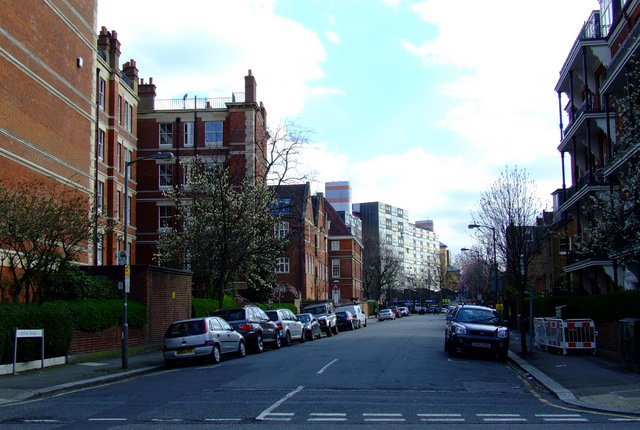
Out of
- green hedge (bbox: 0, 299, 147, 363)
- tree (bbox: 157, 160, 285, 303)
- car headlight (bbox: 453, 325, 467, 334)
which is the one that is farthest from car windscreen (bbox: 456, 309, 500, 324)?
tree (bbox: 157, 160, 285, 303)

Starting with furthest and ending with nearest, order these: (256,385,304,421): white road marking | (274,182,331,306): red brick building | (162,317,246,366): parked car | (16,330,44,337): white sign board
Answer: (274,182,331,306): red brick building
(162,317,246,366): parked car
(16,330,44,337): white sign board
(256,385,304,421): white road marking

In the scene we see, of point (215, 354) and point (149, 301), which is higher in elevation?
point (149, 301)

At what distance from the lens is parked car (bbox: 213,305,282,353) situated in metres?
23.7

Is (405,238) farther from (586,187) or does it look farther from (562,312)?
(562,312)

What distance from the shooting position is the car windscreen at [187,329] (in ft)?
64.3

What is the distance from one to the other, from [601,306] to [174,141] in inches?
1445

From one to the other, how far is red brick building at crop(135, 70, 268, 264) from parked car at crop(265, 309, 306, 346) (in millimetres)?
21403

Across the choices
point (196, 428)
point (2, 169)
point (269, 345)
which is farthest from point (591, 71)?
point (196, 428)

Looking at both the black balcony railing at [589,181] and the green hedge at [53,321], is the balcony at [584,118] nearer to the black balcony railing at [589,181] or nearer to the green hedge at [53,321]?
the black balcony railing at [589,181]

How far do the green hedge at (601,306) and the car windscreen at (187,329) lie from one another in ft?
40.2

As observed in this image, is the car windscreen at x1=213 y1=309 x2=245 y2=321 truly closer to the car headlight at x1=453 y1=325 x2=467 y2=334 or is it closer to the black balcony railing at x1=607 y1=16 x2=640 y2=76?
the car headlight at x1=453 y1=325 x2=467 y2=334

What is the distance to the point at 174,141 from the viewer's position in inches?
1999

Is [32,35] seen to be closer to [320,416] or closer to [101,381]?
[101,381]

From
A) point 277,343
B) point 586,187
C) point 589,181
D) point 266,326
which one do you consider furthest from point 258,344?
point 589,181
